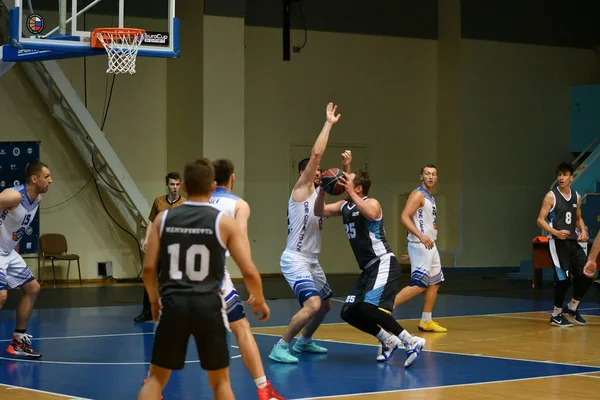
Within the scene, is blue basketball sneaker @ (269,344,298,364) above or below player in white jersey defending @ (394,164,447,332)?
below

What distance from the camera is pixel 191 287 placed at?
19.4 ft

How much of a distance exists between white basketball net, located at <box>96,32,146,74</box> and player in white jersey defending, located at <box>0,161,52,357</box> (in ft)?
6.92

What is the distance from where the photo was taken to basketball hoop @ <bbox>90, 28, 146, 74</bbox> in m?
11.7

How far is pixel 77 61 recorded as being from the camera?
2059cm

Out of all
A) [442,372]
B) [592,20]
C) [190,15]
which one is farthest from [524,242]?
[442,372]

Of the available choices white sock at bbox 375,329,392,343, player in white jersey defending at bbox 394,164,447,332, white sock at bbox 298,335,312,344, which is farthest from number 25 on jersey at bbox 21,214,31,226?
player in white jersey defending at bbox 394,164,447,332

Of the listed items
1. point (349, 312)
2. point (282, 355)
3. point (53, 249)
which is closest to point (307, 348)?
point (282, 355)

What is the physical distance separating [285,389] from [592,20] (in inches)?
830

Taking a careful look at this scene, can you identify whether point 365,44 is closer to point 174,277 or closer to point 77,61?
point 77,61

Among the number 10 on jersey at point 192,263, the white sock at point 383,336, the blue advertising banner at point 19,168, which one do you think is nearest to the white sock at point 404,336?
the white sock at point 383,336

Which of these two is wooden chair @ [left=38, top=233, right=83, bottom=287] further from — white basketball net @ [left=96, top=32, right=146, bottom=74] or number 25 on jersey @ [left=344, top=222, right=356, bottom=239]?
number 25 on jersey @ [left=344, top=222, right=356, bottom=239]

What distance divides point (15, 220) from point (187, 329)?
15.4 feet

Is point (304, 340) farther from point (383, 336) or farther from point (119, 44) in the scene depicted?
point (119, 44)

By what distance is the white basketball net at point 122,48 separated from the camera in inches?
462
